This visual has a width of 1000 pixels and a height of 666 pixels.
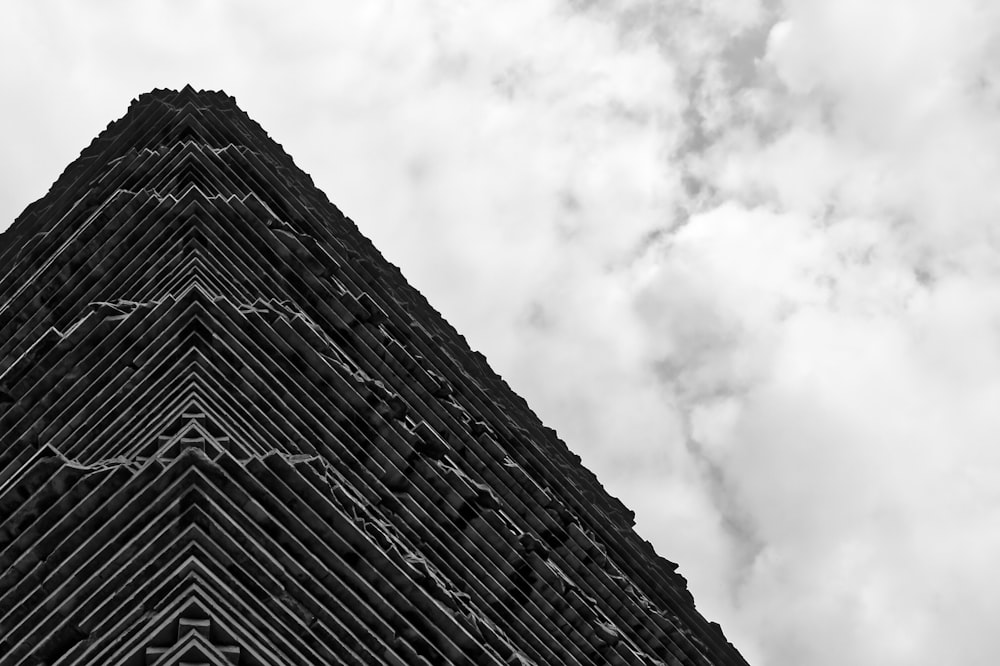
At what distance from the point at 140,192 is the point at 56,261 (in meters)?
3.37

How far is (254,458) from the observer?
67.9 ft

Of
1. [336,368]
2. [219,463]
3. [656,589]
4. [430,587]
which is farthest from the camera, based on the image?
[656,589]

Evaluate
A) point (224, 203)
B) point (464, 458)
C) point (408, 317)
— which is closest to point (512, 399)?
point (408, 317)

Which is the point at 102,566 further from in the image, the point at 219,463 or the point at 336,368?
the point at 336,368

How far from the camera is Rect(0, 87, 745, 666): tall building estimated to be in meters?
18.4

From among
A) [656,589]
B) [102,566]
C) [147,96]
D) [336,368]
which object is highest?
[147,96]

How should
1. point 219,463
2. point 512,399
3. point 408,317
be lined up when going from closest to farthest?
point 219,463 → point 408,317 → point 512,399

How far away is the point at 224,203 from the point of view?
35.2 m

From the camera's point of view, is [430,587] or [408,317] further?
[408,317]

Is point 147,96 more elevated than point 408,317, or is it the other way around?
point 147,96

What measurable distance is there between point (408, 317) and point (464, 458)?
8182 millimetres

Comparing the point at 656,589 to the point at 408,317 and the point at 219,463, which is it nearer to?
the point at 408,317

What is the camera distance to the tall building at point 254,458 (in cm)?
1844

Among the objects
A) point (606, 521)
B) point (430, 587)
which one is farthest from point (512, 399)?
point (430, 587)
